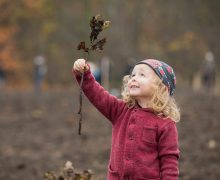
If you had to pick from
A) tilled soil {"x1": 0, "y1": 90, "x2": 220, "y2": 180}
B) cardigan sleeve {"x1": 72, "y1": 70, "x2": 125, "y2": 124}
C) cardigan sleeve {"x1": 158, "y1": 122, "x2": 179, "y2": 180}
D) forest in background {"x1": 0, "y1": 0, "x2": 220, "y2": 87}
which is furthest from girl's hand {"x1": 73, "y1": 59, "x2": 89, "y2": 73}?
forest in background {"x1": 0, "y1": 0, "x2": 220, "y2": 87}

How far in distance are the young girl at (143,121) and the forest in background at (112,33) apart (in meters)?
28.9

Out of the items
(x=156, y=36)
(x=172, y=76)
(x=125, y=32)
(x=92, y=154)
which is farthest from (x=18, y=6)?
(x=172, y=76)

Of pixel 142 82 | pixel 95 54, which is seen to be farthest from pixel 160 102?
pixel 95 54

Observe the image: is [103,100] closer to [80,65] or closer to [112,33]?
[80,65]

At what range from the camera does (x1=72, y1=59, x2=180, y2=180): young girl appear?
3293 millimetres

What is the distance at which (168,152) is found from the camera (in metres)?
3.27

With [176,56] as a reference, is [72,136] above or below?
below

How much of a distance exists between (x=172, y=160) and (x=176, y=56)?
3289 centimetres

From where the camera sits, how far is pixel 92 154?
9.23m

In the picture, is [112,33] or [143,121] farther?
[112,33]

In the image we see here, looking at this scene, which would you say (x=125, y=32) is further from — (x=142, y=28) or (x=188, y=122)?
(x=188, y=122)

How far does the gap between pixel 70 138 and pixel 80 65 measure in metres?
7.99

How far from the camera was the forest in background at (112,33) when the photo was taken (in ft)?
109

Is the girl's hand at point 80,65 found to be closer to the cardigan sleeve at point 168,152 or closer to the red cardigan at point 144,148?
the red cardigan at point 144,148
